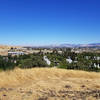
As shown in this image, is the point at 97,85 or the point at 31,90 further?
the point at 97,85

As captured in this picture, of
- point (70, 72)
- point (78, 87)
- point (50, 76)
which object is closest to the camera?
point (78, 87)

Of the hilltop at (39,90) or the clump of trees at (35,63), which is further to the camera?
the clump of trees at (35,63)

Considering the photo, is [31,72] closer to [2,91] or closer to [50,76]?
[50,76]

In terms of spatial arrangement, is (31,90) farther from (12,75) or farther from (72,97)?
(12,75)

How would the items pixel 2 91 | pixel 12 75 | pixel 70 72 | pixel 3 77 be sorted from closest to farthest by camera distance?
pixel 2 91 → pixel 3 77 → pixel 12 75 → pixel 70 72

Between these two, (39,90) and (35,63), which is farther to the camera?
(35,63)

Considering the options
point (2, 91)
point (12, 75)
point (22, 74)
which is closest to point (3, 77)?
point (12, 75)

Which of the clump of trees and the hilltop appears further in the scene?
the clump of trees

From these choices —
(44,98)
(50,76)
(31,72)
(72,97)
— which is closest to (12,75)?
(31,72)

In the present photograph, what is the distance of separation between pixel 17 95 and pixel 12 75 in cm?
236

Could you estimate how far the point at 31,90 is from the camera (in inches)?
Result: 200

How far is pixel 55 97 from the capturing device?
14.6ft

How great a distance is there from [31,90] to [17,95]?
596 mm

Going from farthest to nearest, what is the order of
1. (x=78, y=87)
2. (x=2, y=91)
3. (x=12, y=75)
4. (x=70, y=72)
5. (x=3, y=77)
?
1. (x=70, y=72)
2. (x=12, y=75)
3. (x=3, y=77)
4. (x=78, y=87)
5. (x=2, y=91)
